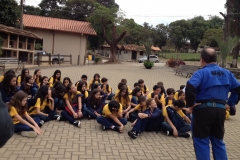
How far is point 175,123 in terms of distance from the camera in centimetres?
569

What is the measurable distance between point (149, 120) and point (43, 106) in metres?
2.47

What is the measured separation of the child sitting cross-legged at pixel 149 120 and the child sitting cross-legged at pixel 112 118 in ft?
1.27

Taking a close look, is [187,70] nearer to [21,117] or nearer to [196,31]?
[21,117]

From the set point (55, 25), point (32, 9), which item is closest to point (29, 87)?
point (55, 25)

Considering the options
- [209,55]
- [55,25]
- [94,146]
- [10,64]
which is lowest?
[94,146]

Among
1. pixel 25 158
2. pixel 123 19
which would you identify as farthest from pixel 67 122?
pixel 123 19

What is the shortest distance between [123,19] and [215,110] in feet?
114

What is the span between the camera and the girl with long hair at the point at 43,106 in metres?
5.79

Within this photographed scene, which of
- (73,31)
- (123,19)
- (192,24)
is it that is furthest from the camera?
(192,24)

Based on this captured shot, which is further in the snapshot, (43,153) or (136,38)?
(136,38)

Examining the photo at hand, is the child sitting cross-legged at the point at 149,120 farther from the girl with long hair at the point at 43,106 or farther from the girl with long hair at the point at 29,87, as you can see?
the girl with long hair at the point at 29,87

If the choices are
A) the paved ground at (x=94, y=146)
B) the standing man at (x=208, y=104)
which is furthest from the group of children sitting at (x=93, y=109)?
the standing man at (x=208, y=104)

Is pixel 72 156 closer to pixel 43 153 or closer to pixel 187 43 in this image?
pixel 43 153

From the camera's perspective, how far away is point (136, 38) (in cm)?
5619
